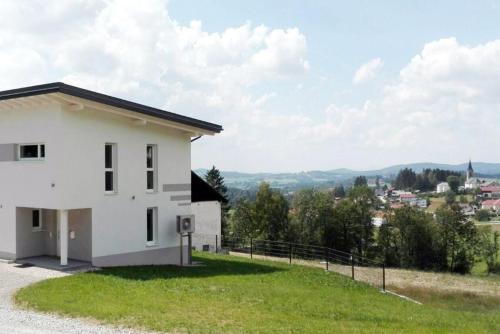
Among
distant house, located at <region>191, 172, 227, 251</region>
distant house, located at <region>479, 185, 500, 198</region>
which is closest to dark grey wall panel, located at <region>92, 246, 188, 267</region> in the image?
distant house, located at <region>191, 172, 227, 251</region>

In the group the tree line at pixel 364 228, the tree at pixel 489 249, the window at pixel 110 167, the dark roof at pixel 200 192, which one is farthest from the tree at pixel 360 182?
the window at pixel 110 167

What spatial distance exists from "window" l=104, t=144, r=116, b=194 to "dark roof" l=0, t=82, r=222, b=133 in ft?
5.34

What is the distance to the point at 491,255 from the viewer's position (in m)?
63.3

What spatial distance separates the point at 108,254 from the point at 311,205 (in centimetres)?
5768

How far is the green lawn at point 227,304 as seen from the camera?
9477 mm

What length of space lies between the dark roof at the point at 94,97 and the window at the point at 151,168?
1.48m

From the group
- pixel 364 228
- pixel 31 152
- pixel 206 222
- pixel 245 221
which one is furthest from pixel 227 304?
pixel 364 228

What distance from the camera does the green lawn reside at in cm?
948

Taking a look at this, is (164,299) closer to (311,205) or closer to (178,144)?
(178,144)

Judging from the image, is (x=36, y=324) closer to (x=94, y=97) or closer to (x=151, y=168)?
(x=94, y=97)

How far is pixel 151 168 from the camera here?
19.1 meters

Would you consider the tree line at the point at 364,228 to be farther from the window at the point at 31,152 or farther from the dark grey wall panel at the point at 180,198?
the window at the point at 31,152

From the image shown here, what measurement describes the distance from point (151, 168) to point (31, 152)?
436cm

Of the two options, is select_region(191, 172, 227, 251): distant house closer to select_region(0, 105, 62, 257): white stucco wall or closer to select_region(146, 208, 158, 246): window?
select_region(146, 208, 158, 246): window
